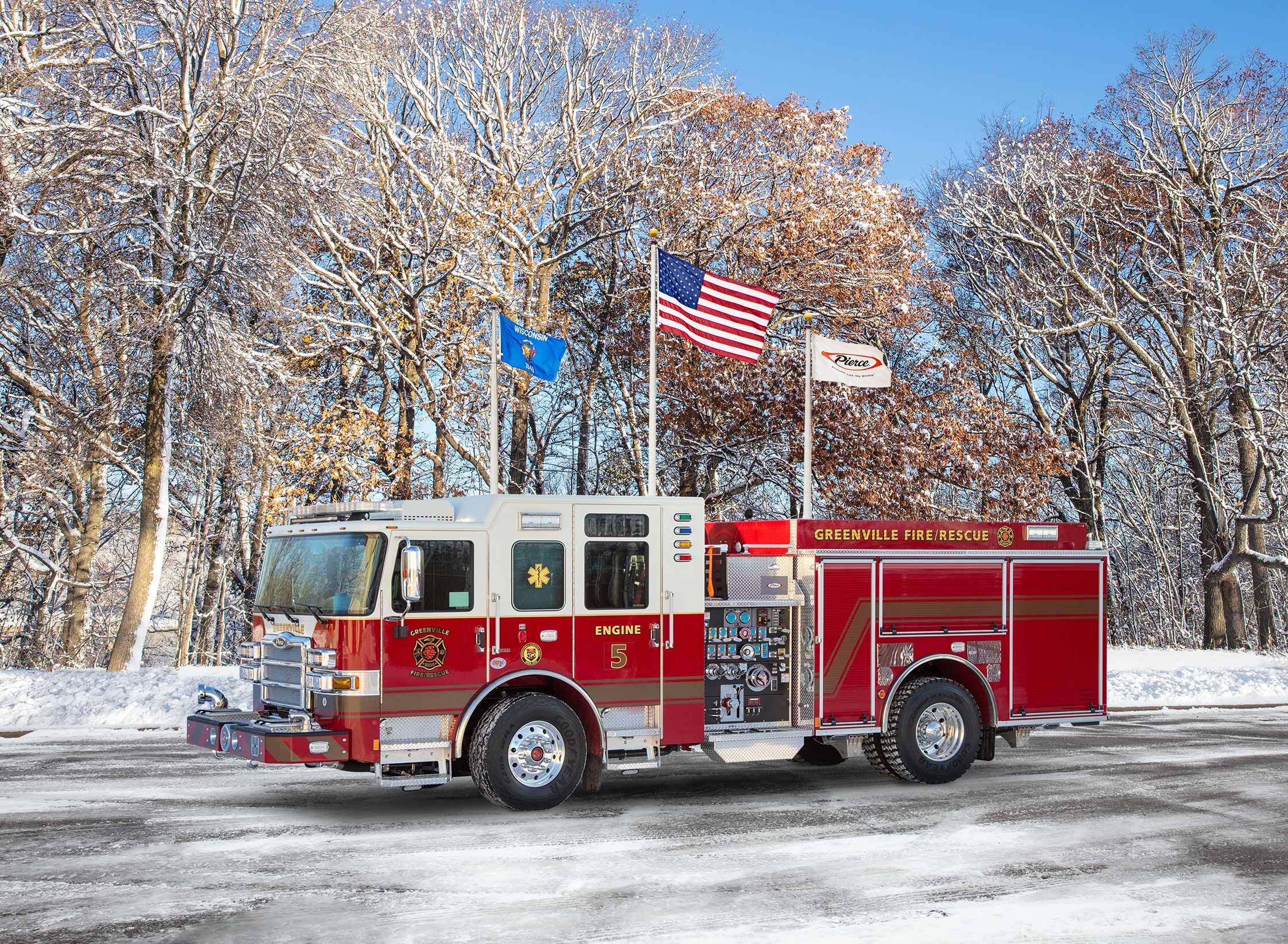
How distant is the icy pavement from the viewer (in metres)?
7.15

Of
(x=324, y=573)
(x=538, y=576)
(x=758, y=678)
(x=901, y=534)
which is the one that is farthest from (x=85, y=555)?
(x=901, y=534)

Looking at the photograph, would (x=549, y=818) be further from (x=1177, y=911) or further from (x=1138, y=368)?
(x=1138, y=368)

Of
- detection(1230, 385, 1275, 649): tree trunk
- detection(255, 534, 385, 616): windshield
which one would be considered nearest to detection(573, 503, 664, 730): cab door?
detection(255, 534, 385, 616): windshield

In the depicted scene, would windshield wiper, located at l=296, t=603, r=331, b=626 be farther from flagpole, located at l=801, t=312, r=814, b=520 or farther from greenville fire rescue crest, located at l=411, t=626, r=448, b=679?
flagpole, located at l=801, t=312, r=814, b=520

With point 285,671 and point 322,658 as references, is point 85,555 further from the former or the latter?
point 322,658

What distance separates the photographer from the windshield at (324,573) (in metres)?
9.92

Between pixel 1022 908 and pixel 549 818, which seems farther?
pixel 549 818

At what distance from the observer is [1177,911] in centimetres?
755

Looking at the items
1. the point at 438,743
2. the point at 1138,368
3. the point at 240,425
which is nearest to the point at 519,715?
the point at 438,743

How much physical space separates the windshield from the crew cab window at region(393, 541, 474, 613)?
380 millimetres

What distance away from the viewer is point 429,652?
32.9ft

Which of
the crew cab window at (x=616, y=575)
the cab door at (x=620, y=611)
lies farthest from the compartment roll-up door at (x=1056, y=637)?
the crew cab window at (x=616, y=575)

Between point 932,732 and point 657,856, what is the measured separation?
438 centimetres

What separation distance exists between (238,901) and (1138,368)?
33378 millimetres
